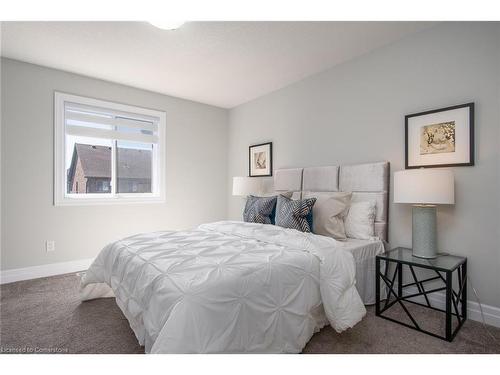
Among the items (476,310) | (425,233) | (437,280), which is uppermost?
(425,233)

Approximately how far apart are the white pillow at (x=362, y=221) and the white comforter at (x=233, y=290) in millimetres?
642

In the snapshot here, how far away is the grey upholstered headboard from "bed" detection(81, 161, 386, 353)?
0.55 meters

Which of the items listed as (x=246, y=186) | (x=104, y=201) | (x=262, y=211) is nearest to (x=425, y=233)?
(x=262, y=211)

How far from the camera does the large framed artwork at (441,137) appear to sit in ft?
6.94

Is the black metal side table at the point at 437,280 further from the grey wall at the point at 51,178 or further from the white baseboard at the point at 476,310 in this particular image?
the grey wall at the point at 51,178

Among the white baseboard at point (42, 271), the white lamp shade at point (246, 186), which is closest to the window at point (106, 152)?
the white baseboard at point (42, 271)

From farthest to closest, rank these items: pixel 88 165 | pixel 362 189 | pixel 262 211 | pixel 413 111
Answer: pixel 88 165 → pixel 262 211 → pixel 362 189 → pixel 413 111

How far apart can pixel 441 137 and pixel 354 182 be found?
33.6 inches

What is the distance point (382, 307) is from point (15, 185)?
13.5 ft

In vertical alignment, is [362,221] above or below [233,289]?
above

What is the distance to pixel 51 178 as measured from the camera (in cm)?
324

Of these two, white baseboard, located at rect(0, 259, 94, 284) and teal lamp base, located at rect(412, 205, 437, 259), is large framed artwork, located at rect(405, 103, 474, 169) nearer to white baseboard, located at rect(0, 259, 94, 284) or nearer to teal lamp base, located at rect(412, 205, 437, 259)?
teal lamp base, located at rect(412, 205, 437, 259)

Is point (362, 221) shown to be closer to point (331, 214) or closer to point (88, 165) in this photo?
point (331, 214)
